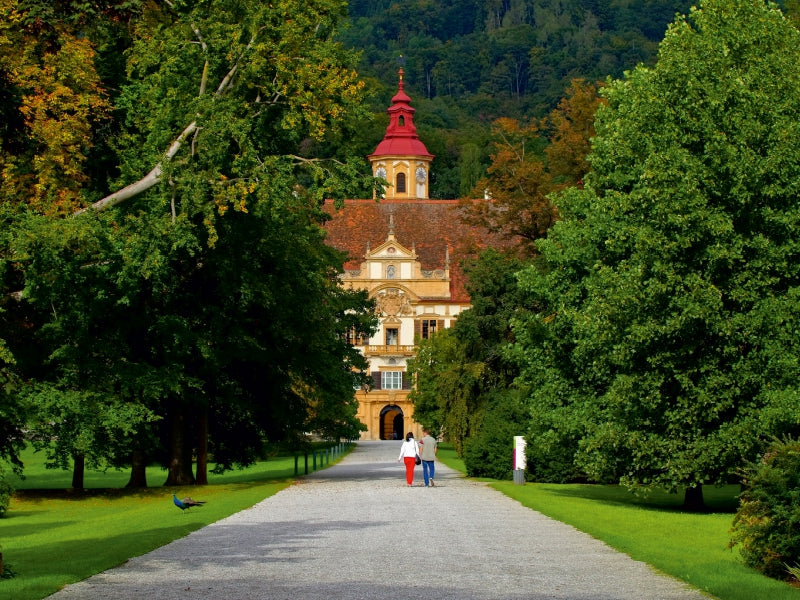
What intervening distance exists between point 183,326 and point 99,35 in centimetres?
750

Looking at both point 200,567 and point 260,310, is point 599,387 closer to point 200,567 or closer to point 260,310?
point 260,310

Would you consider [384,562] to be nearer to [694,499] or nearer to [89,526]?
[89,526]

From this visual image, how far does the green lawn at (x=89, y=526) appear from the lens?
47.1 ft

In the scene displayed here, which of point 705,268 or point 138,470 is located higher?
point 705,268

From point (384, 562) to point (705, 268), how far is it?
1148cm

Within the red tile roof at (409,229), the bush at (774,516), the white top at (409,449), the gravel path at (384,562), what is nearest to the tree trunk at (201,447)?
the white top at (409,449)

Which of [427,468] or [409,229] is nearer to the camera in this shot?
[427,468]

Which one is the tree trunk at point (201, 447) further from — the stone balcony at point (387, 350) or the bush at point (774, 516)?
the stone balcony at point (387, 350)

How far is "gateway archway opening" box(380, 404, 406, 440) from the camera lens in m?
93.1

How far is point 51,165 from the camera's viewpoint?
2856cm

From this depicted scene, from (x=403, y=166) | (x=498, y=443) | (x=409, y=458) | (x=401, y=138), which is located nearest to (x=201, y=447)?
(x=409, y=458)

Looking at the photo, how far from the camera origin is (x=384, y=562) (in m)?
15.1

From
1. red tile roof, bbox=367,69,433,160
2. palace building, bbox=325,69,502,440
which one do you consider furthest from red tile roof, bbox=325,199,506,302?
red tile roof, bbox=367,69,433,160

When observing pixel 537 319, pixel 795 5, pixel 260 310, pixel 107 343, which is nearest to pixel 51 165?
pixel 107 343
